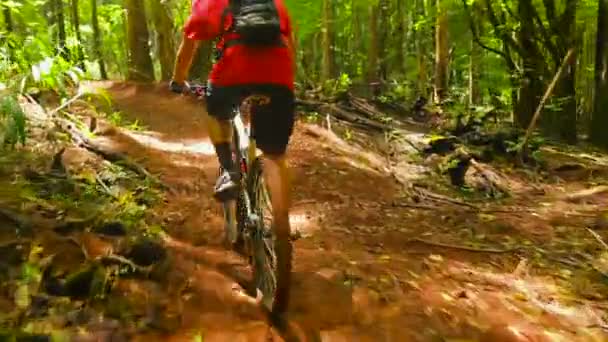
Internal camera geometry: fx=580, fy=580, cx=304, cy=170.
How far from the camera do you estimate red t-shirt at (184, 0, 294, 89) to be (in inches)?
140

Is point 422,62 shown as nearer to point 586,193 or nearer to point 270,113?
point 586,193

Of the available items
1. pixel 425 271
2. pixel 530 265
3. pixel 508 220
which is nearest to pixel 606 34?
pixel 508 220

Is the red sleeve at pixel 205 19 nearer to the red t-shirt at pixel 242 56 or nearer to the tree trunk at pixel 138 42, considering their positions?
the red t-shirt at pixel 242 56

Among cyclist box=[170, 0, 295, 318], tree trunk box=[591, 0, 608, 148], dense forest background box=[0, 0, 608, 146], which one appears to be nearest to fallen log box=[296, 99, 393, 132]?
dense forest background box=[0, 0, 608, 146]

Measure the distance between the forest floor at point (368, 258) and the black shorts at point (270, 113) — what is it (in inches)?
41.5

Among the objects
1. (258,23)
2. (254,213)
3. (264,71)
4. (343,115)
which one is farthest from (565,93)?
(258,23)

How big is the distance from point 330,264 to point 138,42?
34.4ft

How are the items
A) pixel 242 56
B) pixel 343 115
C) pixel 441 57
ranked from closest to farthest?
1. pixel 242 56
2. pixel 343 115
3. pixel 441 57

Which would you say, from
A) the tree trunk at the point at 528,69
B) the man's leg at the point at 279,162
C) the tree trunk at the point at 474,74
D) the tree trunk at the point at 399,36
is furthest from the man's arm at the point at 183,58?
the tree trunk at the point at 399,36

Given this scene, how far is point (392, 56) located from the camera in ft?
84.2

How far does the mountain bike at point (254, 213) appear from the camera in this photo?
12.1ft

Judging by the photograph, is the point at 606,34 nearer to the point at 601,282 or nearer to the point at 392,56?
the point at 601,282

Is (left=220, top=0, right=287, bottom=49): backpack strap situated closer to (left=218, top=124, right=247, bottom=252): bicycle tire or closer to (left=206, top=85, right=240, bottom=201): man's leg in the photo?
(left=206, top=85, right=240, bottom=201): man's leg

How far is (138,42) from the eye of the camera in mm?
13539
